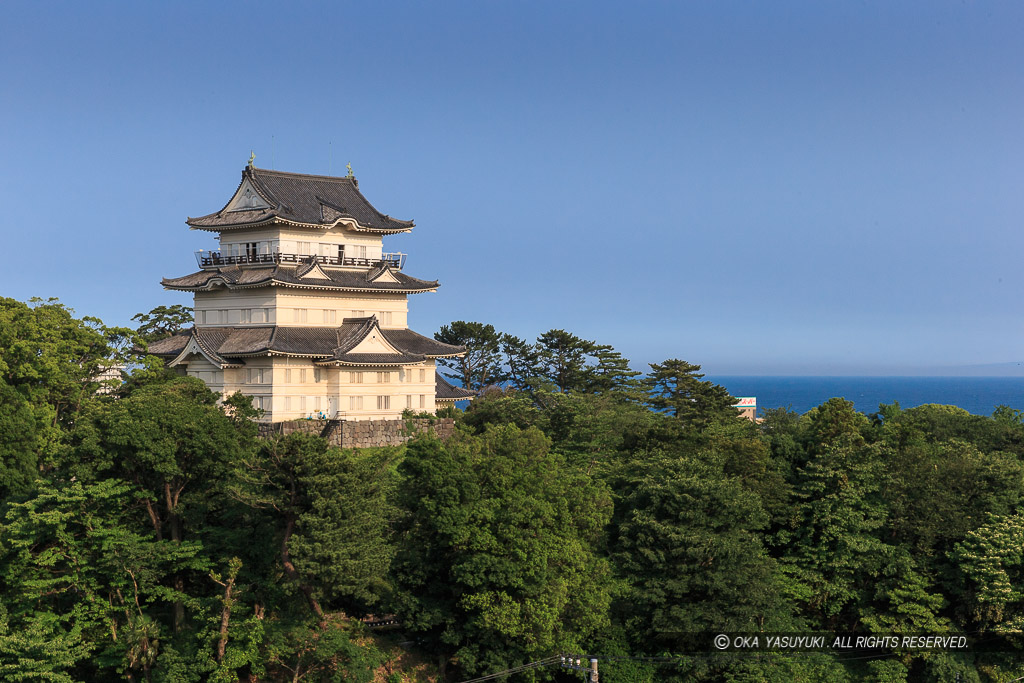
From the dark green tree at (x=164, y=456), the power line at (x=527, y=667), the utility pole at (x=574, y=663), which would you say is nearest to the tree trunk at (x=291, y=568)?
the dark green tree at (x=164, y=456)

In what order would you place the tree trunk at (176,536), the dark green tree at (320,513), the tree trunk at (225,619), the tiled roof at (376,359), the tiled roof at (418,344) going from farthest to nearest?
the tiled roof at (418,344) → the tiled roof at (376,359) → the tree trunk at (176,536) → the tree trunk at (225,619) → the dark green tree at (320,513)

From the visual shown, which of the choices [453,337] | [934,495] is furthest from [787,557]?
[453,337]

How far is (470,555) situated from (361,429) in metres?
15.3

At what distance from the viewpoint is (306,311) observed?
4203 centimetres

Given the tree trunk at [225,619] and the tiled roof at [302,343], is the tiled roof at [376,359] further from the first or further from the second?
the tree trunk at [225,619]

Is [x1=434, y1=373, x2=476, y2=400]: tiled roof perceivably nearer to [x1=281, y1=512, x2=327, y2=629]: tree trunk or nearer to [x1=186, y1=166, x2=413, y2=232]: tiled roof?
[x1=186, y1=166, x2=413, y2=232]: tiled roof

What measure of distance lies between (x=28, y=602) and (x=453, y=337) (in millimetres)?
33933

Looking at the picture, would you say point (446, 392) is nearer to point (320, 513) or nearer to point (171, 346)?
point (171, 346)

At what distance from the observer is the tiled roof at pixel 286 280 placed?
41.1m

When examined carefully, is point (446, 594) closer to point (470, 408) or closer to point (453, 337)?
point (470, 408)

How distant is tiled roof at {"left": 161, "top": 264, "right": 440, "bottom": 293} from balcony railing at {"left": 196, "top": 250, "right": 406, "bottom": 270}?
0.95 ft

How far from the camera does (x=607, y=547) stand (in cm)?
2983

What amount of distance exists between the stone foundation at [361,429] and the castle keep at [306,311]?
20.8 inches

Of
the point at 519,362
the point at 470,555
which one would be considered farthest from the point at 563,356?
the point at 470,555
